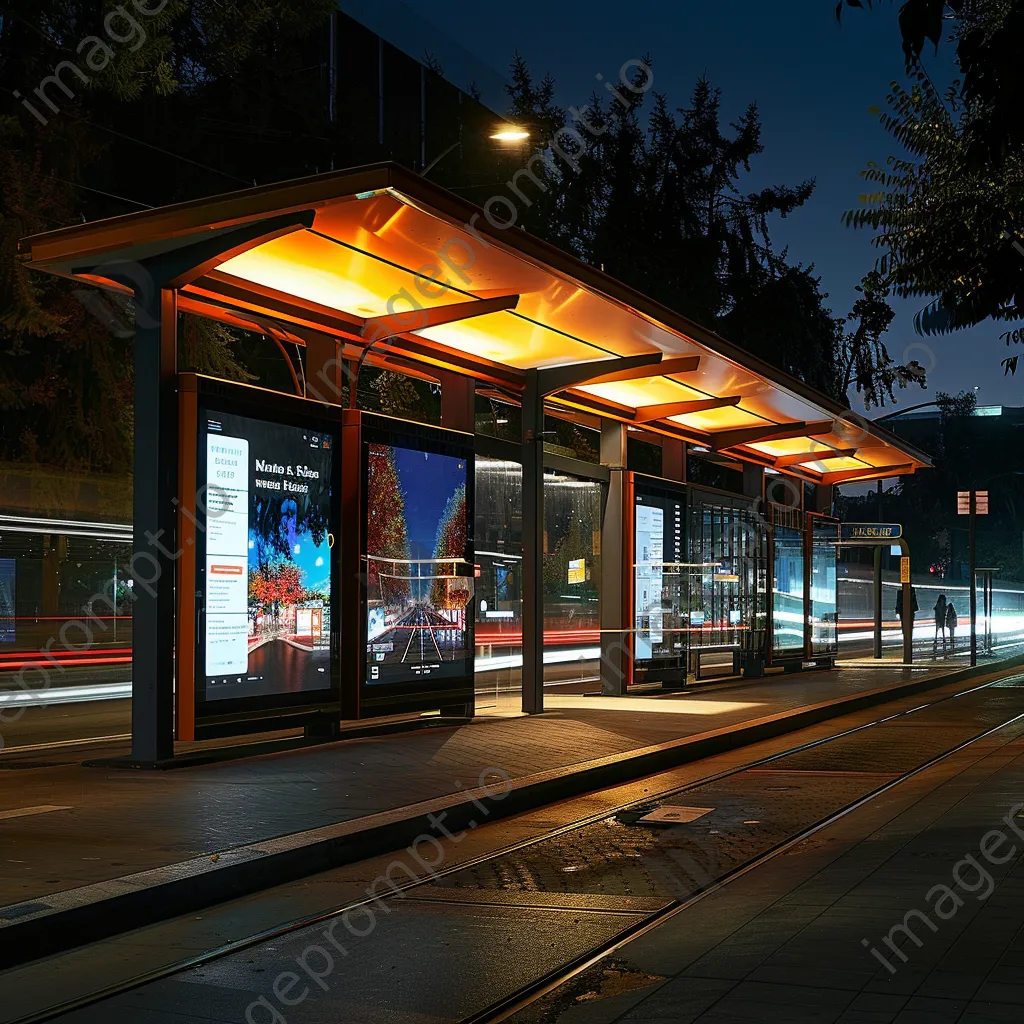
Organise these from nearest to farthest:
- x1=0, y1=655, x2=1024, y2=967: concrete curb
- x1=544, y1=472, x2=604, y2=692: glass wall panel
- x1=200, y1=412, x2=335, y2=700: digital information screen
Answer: x1=0, y1=655, x2=1024, y2=967: concrete curb
x1=200, y1=412, x2=335, y2=700: digital information screen
x1=544, y1=472, x2=604, y2=692: glass wall panel

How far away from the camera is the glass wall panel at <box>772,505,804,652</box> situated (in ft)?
82.8

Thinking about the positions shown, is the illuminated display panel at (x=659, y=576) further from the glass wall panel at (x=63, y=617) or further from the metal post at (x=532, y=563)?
the glass wall panel at (x=63, y=617)

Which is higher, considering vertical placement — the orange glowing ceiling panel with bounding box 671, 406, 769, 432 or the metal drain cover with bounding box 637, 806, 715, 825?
the orange glowing ceiling panel with bounding box 671, 406, 769, 432

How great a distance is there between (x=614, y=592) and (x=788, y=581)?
7.55 metres

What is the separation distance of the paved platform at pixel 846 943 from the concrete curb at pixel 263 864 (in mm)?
2152

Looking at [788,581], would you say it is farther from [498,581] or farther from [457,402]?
[457,402]

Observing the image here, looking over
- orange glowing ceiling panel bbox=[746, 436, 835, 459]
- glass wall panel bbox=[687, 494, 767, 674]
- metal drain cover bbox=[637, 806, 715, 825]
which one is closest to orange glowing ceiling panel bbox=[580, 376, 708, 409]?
glass wall panel bbox=[687, 494, 767, 674]

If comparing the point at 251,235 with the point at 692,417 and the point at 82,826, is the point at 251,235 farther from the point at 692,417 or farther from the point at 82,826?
the point at 692,417

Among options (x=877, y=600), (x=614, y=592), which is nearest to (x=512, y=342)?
(x=614, y=592)

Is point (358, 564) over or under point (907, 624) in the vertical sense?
over

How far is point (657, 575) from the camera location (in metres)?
20.1

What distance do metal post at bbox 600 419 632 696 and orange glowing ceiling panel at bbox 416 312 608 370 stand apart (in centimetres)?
316

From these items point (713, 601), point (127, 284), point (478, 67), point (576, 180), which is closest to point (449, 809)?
point (127, 284)

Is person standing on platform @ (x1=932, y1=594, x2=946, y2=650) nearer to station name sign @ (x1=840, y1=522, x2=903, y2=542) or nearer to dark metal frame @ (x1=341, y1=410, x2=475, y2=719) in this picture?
station name sign @ (x1=840, y1=522, x2=903, y2=542)
